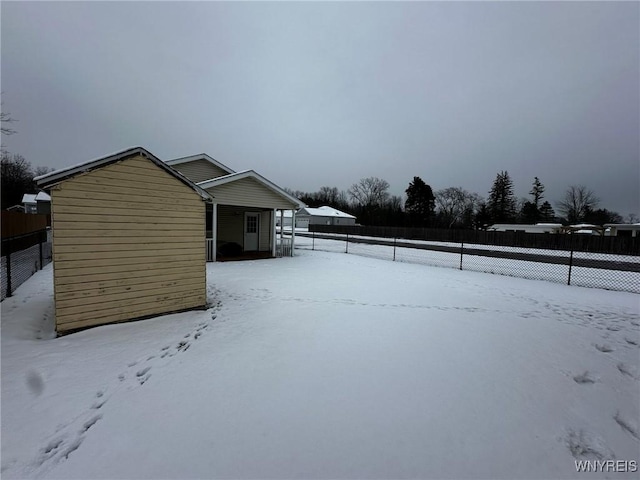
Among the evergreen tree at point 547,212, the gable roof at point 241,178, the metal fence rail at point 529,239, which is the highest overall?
the evergreen tree at point 547,212

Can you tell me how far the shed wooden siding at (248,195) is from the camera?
11961mm

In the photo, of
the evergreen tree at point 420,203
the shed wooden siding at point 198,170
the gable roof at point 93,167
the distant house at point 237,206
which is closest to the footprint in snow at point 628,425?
the gable roof at point 93,167

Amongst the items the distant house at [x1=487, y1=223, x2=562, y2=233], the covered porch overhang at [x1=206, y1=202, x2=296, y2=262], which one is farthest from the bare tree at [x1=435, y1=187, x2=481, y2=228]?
the covered porch overhang at [x1=206, y1=202, x2=296, y2=262]

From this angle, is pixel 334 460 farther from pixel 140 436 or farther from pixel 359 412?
pixel 140 436

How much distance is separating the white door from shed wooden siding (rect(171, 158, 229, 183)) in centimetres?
260

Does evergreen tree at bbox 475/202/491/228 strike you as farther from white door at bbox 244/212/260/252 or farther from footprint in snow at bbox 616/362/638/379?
footprint in snow at bbox 616/362/638/379

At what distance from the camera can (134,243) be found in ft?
17.0

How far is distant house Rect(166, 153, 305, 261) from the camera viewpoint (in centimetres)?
1207

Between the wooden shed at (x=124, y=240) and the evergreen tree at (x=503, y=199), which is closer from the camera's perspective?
the wooden shed at (x=124, y=240)

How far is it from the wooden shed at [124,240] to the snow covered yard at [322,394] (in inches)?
17.4

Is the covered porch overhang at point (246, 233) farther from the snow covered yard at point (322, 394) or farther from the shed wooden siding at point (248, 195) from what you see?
the snow covered yard at point (322, 394)

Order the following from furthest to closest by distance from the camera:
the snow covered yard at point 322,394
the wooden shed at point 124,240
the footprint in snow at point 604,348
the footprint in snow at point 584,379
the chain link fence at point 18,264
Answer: the chain link fence at point 18,264
the wooden shed at point 124,240
the footprint in snow at point 604,348
the footprint in snow at point 584,379
the snow covered yard at point 322,394

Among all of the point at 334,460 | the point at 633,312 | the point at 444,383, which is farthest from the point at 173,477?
the point at 633,312

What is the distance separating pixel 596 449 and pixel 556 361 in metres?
1.62
